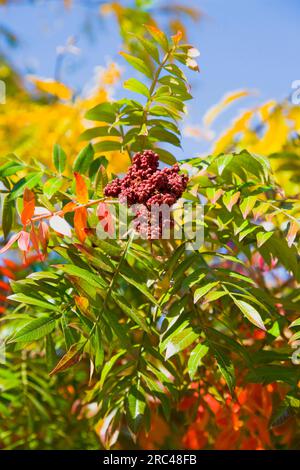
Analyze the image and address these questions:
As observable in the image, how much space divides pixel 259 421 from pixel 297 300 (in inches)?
10.2

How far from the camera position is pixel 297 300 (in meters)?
1.17

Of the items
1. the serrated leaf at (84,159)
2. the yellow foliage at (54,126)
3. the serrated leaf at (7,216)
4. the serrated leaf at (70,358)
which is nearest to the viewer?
the serrated leaf at (70,358)

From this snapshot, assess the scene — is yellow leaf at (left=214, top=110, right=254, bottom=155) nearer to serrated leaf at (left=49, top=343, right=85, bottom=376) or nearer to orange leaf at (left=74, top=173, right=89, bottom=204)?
orange leaf at (left=74, top=173, right=89, bottom=204)

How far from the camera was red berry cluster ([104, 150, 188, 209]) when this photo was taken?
88 cm

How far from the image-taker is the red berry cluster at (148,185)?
2.88 ft

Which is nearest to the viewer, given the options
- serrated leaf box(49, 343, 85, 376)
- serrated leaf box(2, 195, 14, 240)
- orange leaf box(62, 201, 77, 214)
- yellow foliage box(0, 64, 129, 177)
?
serrated leaf box(49, 343, 85, 376)

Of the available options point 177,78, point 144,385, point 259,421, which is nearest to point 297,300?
point 259,421

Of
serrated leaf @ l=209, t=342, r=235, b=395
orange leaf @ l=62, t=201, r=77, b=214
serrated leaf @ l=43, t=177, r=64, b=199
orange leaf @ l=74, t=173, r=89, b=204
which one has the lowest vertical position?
serrated leaf @ l=209, t=342, r=235, b=395

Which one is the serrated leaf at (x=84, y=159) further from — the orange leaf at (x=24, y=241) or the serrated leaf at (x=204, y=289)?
the serrated leaf at (x=204, y=289)

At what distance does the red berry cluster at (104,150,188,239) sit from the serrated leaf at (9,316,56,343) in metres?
0.19

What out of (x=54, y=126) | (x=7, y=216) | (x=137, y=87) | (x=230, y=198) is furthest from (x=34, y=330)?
(x=54, y=126)

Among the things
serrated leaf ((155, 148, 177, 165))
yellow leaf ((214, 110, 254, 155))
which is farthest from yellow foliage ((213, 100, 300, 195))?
serrated leaf ((155, 148, 177, 165))

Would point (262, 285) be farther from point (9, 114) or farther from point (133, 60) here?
point (9, 114)

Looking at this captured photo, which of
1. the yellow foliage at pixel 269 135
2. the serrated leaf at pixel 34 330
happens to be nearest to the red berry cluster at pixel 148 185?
the serrated leaf at pixel 34 330
